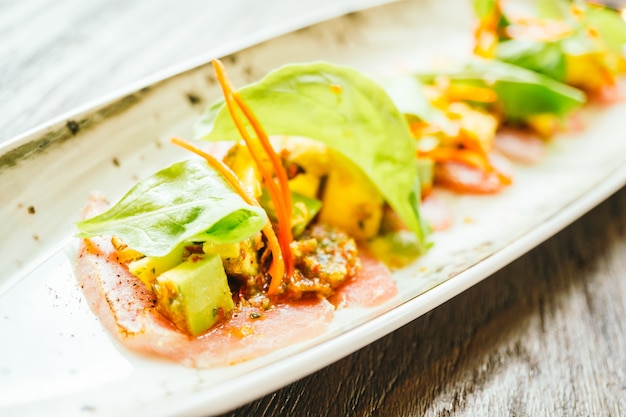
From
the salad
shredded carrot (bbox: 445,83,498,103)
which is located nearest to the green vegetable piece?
the salad

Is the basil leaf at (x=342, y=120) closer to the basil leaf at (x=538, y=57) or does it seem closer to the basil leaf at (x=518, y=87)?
the basil leaf at (x=518, y=87)

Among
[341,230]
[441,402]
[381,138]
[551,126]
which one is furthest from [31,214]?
[551,126]

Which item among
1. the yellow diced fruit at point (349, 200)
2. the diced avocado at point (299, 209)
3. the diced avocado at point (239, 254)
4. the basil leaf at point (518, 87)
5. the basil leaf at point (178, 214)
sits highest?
the basil leaf at point (178, 214)

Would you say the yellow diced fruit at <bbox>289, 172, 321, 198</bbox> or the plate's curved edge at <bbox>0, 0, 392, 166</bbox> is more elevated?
the plate's curved edge at <bbox>0, 0, 392, 166</bbox>

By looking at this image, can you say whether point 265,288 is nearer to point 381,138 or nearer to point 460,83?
point 381,138

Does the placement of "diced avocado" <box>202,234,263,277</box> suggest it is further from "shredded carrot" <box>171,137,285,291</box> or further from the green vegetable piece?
the green vegetable piece

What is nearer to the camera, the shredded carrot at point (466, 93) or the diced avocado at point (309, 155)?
the diced avocado at point (309, 155)

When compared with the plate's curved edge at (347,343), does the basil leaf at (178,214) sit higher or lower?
higher

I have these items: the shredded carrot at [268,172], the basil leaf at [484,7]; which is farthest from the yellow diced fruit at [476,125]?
the shredded carrot at [268,172]
